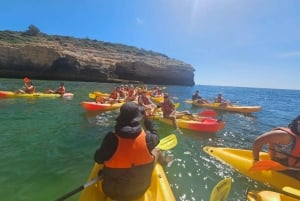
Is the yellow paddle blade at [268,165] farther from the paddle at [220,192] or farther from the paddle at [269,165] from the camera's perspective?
the paddle at [220,192]

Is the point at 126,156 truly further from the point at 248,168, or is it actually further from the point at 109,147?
the point at 248,168

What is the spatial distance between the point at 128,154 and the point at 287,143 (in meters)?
3.79

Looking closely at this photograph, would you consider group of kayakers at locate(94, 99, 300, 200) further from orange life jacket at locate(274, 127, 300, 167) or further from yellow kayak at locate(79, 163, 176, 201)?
orange life jacket at locate(274, 127, 300, 167)

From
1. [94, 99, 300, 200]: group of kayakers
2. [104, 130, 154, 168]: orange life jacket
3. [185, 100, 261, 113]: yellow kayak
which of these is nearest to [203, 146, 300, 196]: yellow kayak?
[94, 99, 300, 200]: group of kayakers

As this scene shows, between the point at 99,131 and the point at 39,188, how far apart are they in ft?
15.9

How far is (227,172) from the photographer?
6.49 meters

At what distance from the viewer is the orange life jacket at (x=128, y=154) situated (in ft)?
10.5

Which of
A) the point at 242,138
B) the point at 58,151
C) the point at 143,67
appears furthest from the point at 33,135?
the point at 143,67

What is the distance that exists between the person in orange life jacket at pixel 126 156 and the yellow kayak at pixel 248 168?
278cm

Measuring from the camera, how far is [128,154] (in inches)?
127

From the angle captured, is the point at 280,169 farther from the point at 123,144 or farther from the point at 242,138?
the point at 242,138

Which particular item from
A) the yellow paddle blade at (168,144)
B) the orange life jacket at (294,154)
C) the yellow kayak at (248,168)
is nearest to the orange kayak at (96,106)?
the yellow kayak at (248,168)

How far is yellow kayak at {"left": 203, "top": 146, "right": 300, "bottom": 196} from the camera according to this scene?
5.35 meters

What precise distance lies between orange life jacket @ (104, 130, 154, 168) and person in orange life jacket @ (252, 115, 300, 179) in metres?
3.38
